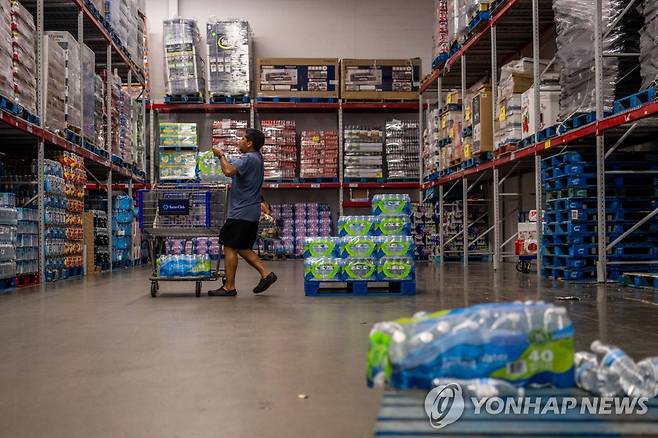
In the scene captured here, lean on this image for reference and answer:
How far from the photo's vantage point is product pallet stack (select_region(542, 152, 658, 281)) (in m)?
8.27

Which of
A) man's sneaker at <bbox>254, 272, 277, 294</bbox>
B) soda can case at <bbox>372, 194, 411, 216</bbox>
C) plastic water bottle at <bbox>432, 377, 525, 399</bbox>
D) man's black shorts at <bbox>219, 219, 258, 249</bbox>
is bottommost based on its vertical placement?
man's sneaker at <bbox>254, 272, 277, 294</bbox>

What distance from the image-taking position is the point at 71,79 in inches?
407

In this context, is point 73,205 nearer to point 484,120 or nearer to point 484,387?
point 484,120

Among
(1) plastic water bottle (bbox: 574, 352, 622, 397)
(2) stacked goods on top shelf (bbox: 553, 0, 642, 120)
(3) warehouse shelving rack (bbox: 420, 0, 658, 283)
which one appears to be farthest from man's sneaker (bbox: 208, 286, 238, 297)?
(1) plastic water bottle (bbox: 574, 352, 622, 397)

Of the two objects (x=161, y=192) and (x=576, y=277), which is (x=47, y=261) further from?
(x=576, y=277)

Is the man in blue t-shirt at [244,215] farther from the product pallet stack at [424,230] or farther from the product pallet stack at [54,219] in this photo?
the product pallet stack at [424,230]

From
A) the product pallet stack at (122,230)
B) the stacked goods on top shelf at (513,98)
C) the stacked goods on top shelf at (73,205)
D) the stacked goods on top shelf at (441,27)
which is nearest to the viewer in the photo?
the stacked goods on top shelf at (513,98)

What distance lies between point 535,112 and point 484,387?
25.9 feet

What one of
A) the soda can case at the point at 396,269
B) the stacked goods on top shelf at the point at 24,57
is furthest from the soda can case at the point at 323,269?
the stacked goods on top shelf at the point at 24,57

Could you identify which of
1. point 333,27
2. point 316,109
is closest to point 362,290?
point 316,109

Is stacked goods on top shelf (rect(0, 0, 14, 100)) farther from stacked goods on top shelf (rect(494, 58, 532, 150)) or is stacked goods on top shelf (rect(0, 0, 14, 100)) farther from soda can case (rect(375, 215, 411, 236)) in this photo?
stacked goods on top shelf (rect(494, 58, 532, 150))

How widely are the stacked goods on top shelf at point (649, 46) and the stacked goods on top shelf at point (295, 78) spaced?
1075cm

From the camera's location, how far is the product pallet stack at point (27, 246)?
27.9 feet
